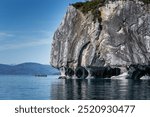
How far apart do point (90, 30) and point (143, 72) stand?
63.9 feet

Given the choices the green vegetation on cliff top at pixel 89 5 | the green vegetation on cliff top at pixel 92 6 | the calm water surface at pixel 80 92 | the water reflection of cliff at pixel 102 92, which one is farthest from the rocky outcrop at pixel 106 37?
the water reflection of cliff at pixel 102 92

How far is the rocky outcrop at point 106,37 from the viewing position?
10919 cm

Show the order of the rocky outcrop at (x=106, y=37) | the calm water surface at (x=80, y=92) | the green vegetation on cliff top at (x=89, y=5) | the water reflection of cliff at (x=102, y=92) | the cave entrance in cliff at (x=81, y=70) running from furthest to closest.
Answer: the green vegetation on cliff top at (x=89, y=5) → the cave entrance in cliff at (x=81, y=70) → the rocky outcrop at (x=106, y=37) → the calm water surface at (x=80, y=92) → the water reflection of cliff at (x=102, y=92)

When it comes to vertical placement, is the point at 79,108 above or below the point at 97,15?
below

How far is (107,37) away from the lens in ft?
370

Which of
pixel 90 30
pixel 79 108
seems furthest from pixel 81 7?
pixel 79 108

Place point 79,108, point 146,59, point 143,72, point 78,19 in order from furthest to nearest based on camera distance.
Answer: point 78,19, point 143,72, point 146,59, point 79,108

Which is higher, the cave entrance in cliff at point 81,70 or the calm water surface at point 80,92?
the cave entrance in cliff at point 81,70

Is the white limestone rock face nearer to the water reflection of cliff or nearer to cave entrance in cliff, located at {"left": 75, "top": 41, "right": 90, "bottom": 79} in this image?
cave entrance in cliff, located at {"left": 75, "top": 41, "right": 90, "bottom": 79}

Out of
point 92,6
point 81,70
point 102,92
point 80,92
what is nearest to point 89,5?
point 92,6

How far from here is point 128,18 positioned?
11281 cm

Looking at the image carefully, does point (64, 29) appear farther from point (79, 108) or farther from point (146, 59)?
point (79, 108)

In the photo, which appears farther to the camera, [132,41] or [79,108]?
[132,41]

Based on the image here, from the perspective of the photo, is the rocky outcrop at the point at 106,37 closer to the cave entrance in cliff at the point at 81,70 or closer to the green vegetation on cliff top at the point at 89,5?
the cave entrance in cliff at the point at 81,70
